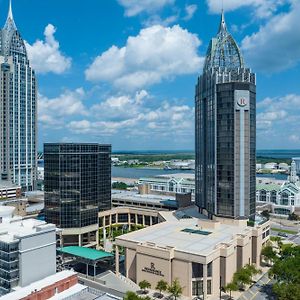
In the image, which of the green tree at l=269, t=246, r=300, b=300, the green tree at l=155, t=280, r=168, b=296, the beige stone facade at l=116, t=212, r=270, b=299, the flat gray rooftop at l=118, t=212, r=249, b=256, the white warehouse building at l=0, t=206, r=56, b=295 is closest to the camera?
the green tree at l=269, t=246, r=300, b=300

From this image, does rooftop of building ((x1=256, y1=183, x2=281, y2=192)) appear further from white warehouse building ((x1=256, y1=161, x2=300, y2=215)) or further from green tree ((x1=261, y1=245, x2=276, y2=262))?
green tree ((x1=261, y1=245, x2=276, y2=262))

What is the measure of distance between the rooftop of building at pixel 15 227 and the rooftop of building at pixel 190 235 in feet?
→ 57.4

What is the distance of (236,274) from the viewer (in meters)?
62.6

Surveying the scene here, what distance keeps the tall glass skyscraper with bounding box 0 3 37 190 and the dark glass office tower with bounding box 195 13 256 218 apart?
101757 millimetres

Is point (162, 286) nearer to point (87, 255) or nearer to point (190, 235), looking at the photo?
point (190, 235)

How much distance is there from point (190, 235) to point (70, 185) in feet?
106

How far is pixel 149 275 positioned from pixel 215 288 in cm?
1186

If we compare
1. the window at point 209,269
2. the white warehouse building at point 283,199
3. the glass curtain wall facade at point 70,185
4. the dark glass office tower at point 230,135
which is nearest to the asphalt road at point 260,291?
the window at point 209,269

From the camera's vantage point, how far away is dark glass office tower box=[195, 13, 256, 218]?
80562mm

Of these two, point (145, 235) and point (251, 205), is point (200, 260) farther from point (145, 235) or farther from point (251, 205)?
point (251, 205)

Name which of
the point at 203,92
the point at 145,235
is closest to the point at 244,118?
the point at 203,92

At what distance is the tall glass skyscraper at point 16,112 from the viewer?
15462cm

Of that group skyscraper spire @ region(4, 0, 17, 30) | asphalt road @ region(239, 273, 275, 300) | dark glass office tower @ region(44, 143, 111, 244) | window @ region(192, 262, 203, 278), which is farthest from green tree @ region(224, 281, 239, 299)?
skyscraper spire @ region(4, 0, 17, 30)

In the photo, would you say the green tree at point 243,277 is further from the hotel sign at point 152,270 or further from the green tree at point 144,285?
the green tree at point 144,285
